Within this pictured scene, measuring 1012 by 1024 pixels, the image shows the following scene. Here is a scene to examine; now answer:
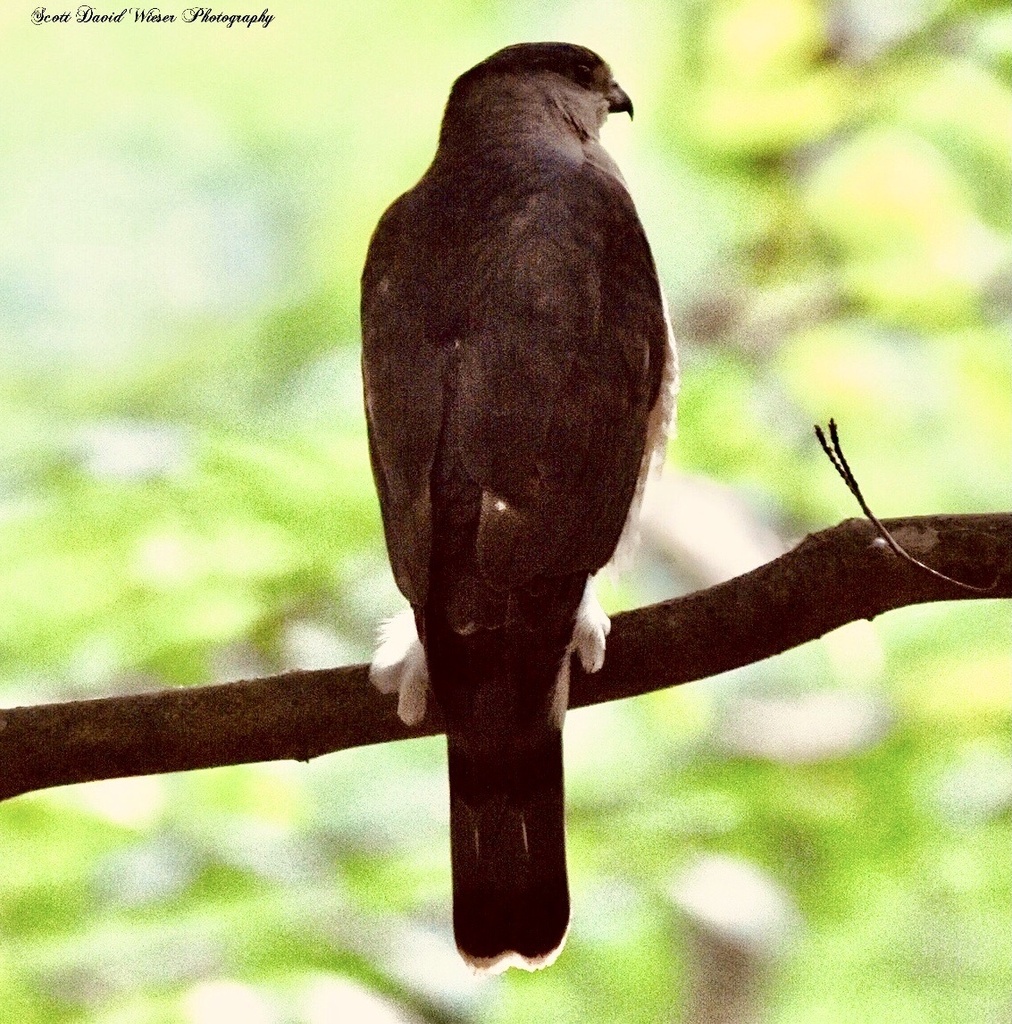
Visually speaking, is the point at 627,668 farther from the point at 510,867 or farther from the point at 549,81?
the point at 549,81

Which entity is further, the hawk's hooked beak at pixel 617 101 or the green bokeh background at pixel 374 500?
the hawk's hooked beak at pixel 617 101

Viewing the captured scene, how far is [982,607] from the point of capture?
382 cm

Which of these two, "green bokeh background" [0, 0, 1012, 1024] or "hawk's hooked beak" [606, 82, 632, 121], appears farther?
"hawk's hooked beak" [606, 82, 632, 121]

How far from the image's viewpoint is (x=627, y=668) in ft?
8.54

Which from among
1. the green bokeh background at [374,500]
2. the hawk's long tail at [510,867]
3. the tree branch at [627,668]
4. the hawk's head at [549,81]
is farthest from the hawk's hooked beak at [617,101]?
the hawk's long tail at [510,867]

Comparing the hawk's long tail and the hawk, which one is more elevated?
the hawk

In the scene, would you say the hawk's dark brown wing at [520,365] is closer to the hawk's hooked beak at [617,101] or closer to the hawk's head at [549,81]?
the hawk's head at [549,81]

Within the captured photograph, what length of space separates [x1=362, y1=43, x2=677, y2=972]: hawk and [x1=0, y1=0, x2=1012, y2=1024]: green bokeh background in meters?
0.82

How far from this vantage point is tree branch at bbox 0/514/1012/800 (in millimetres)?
2535

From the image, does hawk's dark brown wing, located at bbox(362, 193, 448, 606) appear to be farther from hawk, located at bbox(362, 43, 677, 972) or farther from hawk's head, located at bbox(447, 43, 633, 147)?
hawk's head, located at bbox(447, 43, 633, 147)

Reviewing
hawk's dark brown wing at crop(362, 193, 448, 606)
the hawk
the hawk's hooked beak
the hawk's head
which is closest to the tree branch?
the hawk

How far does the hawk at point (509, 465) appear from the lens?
2.52 m

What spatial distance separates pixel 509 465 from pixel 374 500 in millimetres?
1222

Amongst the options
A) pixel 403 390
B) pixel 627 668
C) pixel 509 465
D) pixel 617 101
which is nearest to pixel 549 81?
pixel 617 101
